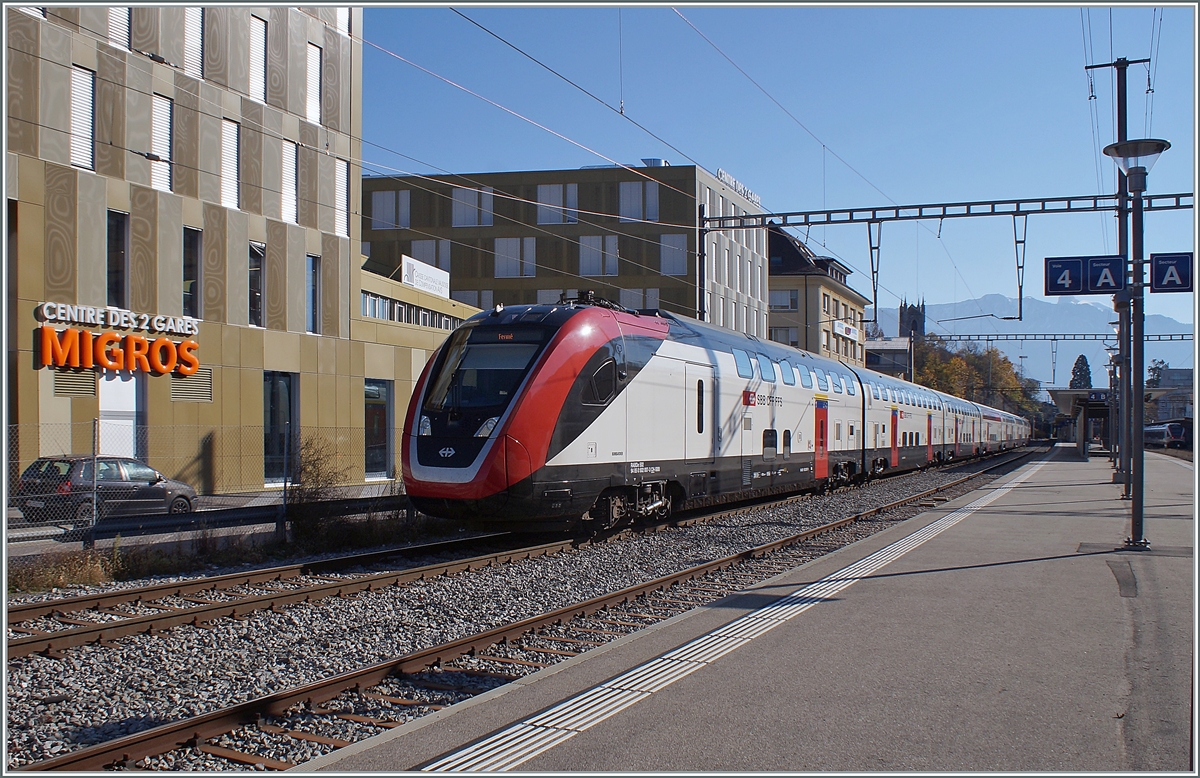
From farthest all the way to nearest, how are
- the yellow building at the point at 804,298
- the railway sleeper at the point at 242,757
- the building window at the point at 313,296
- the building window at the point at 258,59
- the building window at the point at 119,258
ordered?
1. the yellow building at the point at 804,298
2. the building window at the point at 313,296
3. the building window at the point at 258,59
4. the building window at the point at 119,258
5. the railway sleeper at the point at 242,757

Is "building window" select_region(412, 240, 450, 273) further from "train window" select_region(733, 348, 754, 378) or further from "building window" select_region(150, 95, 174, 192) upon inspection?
"train window" select_region(733, 348, 754, 378)

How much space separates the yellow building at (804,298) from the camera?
225ft

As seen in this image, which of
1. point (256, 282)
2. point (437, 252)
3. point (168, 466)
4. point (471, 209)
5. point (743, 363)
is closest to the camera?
point (743, 363)

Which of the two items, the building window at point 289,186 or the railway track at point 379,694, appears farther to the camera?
the building window at point 289,186

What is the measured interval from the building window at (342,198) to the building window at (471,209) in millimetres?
23559

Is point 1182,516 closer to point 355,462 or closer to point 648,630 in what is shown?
point 648,630

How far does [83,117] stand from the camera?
21.2 metres

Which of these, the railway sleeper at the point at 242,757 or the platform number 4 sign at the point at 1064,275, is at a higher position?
the platform number 4 sign at the point at 1064,275

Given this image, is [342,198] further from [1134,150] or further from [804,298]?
[804,298]

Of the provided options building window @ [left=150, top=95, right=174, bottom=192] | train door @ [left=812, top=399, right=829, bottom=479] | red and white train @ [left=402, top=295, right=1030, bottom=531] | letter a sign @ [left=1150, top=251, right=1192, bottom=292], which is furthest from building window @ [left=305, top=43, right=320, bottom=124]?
letter a sign @ [left=1150, top=251, right=1192, bottom=292]

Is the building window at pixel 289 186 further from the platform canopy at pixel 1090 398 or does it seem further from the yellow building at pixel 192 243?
the platform canopy at pixel 1090 398

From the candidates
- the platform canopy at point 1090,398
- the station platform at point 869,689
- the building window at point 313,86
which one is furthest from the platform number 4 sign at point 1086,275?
the platform canopy at point 1090,398

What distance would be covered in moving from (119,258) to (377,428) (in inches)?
401

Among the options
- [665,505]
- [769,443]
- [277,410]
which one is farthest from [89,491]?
[277,410]
